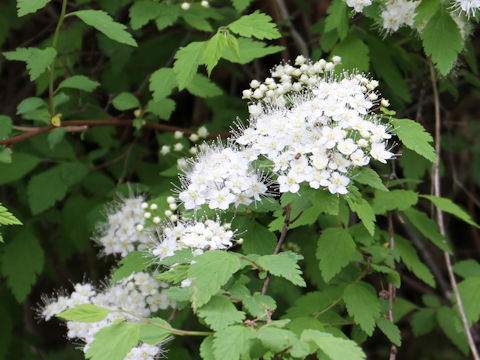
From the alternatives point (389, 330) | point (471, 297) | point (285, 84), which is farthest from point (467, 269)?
point (285, 84)

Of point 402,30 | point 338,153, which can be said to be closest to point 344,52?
point 402,30

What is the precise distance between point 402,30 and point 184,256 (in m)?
1.65

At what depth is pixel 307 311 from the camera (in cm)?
249

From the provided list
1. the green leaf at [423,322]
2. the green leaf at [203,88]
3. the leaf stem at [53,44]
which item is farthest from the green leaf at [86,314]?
the green leaf at [423,322]

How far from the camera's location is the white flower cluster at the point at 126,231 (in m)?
2.49

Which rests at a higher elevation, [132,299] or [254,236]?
[254,236]

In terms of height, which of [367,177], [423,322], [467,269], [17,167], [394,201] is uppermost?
[17,167]

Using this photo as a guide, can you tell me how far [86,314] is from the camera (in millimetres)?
1728

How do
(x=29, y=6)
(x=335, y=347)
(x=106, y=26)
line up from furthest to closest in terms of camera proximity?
1. (x=106, y=26)
2. (x=29, y=6)
3. (x=335, y=347)

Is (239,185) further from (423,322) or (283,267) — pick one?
(423,322)

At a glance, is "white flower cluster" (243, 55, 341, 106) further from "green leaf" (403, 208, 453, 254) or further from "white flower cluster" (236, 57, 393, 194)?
"green leaf" (403, 208, 453, 254)

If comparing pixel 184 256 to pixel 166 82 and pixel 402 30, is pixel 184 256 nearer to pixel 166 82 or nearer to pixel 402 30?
pixel 166 82

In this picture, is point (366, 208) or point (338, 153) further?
point (366, 208)

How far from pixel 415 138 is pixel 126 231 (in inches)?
48.6
